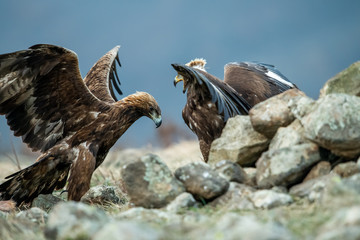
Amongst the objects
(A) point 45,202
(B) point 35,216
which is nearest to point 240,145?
(B) point 35,216

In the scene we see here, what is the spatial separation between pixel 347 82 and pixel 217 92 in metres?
1.62

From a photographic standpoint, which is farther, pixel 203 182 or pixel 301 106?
pixel 301 106

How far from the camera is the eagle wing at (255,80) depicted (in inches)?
247

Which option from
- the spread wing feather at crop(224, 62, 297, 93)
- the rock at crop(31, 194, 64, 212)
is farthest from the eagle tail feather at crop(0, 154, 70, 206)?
the spread wing feather at crop(224, 62, 297, 93)

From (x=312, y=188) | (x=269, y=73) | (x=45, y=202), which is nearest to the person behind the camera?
(x=312, y=188)

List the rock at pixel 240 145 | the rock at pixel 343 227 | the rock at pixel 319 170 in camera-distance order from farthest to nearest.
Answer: the rock at pixel 240 145 → the rock at pixel 319 170 → the rock at pixel 343 227

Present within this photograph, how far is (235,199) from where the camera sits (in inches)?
136

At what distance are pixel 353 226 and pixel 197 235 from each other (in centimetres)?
77

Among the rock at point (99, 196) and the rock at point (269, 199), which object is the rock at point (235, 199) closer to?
the rock at point (269, 199)

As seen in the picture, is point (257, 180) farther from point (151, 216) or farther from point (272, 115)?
point (151, 216)

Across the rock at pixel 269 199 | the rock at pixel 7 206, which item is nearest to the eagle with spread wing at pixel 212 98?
the rock at pixel 269 199

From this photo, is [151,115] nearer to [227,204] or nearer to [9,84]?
[9,84]

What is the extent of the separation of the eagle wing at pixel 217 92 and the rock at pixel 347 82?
139 centimetres

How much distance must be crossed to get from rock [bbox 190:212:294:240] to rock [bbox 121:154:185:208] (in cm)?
100
